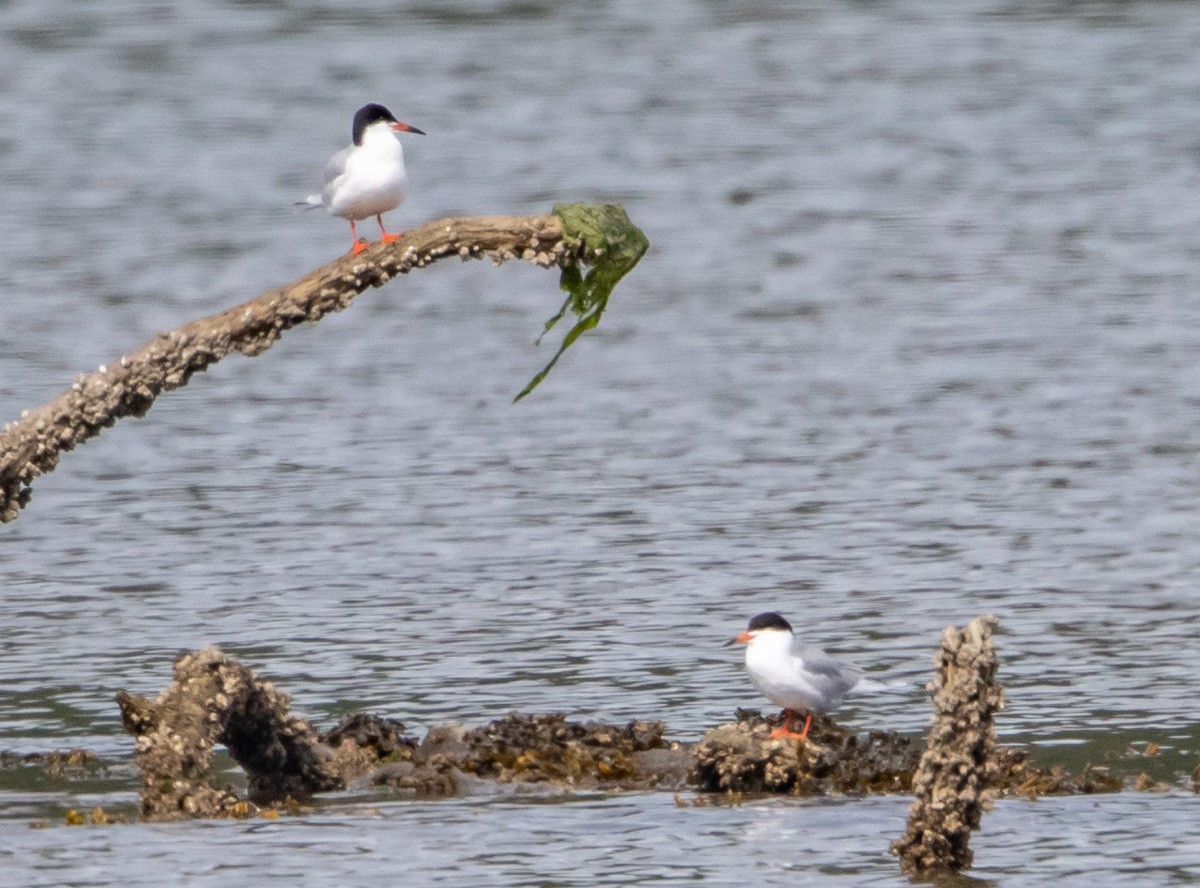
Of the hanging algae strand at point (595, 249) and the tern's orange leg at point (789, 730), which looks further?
the tern's orange leg at point (789, 730)

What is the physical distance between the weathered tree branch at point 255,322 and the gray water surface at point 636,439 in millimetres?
1880

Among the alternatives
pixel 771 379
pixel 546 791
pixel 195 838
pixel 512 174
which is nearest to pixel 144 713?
pixel 195 838

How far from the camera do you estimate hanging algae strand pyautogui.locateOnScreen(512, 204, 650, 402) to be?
36.9 ft

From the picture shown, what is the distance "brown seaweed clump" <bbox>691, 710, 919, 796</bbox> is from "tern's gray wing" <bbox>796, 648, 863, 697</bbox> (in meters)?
0.43

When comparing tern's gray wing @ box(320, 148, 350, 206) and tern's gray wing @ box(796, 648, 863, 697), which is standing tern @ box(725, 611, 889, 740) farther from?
tern's gray wing @ box(320, 148, 350, 206)

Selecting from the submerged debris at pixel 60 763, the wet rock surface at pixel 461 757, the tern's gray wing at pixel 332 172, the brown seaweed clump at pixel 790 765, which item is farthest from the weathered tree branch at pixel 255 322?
the tern's gray wing at pixel 332 172

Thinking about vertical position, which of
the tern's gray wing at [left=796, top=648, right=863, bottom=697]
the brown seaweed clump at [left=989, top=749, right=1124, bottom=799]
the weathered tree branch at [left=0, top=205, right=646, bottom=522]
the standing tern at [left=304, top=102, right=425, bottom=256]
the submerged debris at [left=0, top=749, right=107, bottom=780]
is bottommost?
the brown seaweed clump at [left=989, top=749, right=1124, bottom=799]

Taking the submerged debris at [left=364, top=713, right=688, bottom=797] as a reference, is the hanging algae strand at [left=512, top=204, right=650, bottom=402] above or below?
above

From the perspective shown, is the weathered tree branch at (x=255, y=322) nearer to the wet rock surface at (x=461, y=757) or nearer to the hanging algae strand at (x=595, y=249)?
the hanging algae strand at (x=595, y=249)

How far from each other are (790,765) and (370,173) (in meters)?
3.93

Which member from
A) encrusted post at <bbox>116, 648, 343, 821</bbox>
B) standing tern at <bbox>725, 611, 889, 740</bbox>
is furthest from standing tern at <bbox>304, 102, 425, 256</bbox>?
standing tern at <bbox>725, 611, 889, 740</bbox>

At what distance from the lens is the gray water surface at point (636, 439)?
1255cm

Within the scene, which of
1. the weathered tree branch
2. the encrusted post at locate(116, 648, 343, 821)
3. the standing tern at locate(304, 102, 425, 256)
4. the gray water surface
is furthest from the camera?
the standing tern at locate(304, 102, 425, 256)

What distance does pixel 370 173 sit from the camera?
45.6 ft
